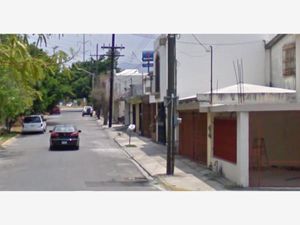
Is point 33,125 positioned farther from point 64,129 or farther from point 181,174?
point 181,174

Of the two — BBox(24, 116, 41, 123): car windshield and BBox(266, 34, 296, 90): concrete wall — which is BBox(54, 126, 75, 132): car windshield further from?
BBox(24, 116, 41, 123): car windshield

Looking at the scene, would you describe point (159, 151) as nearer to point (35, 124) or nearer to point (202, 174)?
point (202, 174)

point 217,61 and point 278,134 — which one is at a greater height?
point 217,61

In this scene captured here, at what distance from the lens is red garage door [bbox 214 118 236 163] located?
57.4 ft

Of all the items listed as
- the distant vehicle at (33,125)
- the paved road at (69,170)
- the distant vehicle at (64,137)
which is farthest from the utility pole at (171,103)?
the distant vehicle at (33,125)

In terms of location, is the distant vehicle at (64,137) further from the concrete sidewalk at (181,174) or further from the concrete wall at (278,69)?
the concrete wall at (278,69)

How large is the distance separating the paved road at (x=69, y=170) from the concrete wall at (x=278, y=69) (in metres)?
7.15

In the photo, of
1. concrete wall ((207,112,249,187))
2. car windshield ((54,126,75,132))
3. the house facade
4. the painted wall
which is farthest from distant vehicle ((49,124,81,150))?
concrete wall ((207,112,249,187))

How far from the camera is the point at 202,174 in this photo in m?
18.9

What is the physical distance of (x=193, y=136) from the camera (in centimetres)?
2445

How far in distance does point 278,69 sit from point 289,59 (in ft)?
7.22

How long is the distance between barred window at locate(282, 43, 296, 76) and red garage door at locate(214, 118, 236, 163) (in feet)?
15.7

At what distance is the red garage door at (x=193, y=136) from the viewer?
2247 centimetres

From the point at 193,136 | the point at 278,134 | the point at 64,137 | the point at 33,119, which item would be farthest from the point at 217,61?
the point at 33,119
